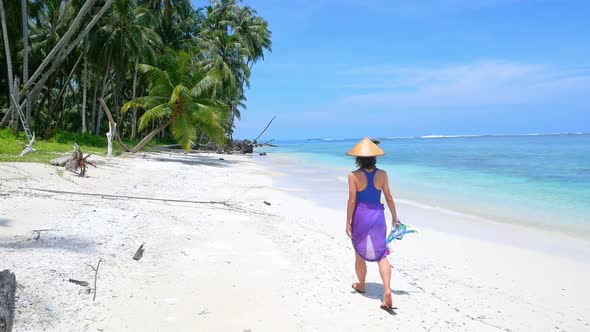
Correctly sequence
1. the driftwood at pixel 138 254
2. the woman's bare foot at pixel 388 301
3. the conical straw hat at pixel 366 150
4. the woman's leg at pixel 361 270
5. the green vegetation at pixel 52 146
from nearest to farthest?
the woman's bare foot at pixel 388 301
the conical straw hat at pixel 366 150
the woman's leg at pixel 361 270
the driftwood at pixel 138 254
the green vegetation at pixel 52 146

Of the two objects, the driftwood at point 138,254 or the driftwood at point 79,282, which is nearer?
the driftwood at point 79,282

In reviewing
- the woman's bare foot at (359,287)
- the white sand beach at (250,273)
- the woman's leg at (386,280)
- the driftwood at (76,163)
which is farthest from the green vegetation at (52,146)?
the woman's leg at (386,280)

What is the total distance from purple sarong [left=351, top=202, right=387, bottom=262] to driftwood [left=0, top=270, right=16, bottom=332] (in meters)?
2.74

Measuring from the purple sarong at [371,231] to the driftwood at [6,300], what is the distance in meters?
2.74

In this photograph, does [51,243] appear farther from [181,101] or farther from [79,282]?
[181,101]

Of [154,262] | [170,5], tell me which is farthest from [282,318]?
[170,5]

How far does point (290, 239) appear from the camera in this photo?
6.14 metres

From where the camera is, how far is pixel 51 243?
4.43 meters

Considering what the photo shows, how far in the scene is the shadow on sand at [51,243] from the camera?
13.9ft

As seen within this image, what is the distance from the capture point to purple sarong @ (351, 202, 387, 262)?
3.90 metres

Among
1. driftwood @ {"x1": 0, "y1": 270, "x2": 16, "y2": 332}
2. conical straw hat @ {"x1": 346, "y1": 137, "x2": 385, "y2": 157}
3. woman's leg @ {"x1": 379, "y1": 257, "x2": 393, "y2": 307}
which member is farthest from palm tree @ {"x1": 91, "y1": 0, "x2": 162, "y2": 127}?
driftwood @ {"x1": 0, "y1": 270, "x2": 16, "y2": 332}

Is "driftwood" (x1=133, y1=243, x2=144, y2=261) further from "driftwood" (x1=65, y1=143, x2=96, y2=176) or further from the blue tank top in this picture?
"driftwood" (x1=65, y1=143, x2=96, y2=176)

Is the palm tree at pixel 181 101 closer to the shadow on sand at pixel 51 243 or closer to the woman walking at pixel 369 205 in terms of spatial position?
the shadow on sand at pixel 51 243

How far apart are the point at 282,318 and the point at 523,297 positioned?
2848 mm
